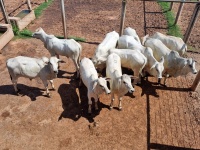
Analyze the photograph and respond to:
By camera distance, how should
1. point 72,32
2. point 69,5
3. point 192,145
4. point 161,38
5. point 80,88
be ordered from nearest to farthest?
point 192,145 < point 80,88 < point 161,38 < point 72,32 < point 69,5

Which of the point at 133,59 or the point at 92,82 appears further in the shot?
the point at 133,59

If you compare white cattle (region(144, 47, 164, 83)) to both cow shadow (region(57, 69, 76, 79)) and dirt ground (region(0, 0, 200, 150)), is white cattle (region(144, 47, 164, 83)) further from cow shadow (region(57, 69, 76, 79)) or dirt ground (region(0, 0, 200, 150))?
cow shadow (region(57, 69, 76, 79))

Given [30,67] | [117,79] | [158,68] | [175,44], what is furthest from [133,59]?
[30,67]

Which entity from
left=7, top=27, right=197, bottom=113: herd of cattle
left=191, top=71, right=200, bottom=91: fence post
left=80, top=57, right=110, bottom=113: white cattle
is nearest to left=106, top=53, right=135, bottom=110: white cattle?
left=7, top=27, right=197, bottom=113: herd of cattle

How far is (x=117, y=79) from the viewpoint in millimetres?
7582

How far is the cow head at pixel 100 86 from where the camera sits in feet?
23.4

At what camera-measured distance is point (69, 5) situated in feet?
53.5

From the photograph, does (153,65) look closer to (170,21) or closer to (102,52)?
(102,52)

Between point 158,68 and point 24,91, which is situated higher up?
point 158,68

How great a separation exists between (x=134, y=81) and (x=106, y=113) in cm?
200

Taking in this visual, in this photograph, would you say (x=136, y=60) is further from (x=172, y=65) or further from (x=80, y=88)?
(x=80, y=88)

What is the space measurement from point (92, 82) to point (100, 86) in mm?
512

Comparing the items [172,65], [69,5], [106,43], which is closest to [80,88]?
[106,43]

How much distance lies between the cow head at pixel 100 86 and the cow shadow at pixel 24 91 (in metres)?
2.78
